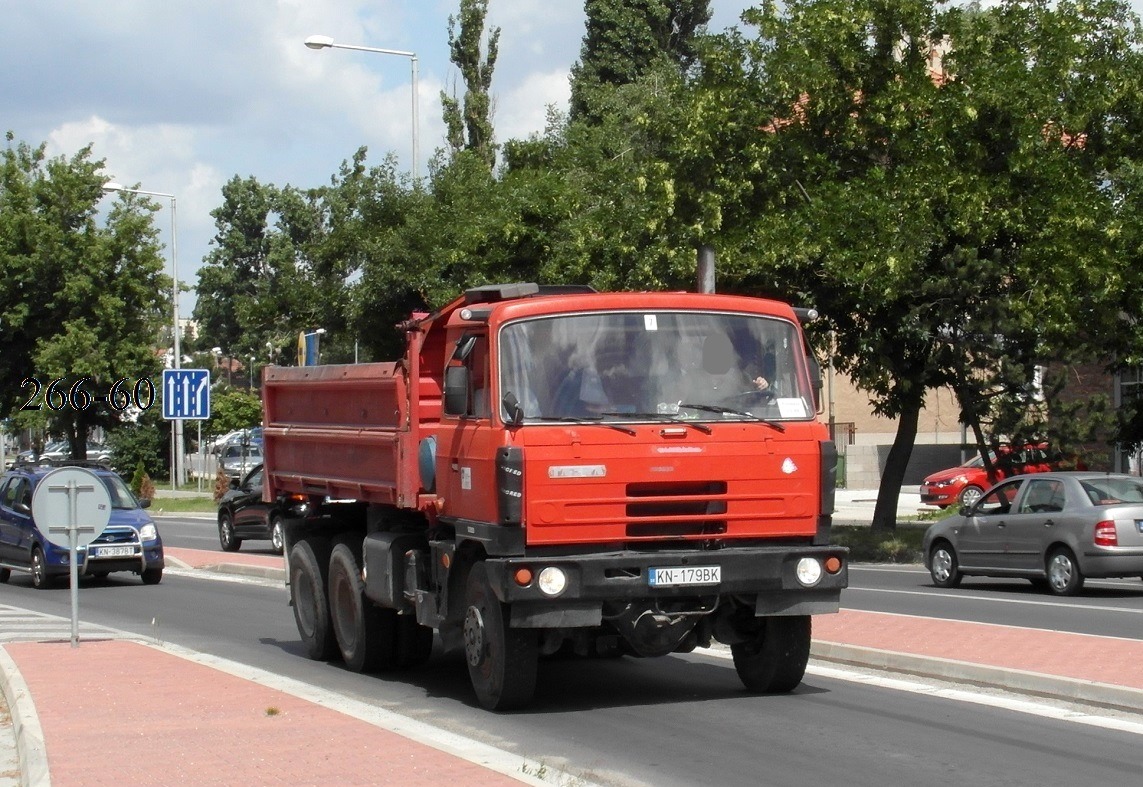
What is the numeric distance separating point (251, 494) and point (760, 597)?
2117cm

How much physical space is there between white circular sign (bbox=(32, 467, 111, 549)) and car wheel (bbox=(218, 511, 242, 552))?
54.6 ft

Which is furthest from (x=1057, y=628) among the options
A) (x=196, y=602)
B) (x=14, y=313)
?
(x=14, y=313)

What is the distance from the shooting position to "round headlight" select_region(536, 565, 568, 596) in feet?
31.6

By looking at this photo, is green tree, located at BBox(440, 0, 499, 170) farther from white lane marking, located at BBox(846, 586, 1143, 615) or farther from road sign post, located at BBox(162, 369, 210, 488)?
white lane marking, located at BBox(846, 586, 1143, 615)

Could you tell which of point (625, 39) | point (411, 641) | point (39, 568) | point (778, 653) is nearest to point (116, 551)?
point (39, 568)

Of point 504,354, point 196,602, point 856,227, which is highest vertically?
Answer: point 856,227

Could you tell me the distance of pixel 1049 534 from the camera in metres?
19.6

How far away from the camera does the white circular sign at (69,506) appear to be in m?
13.8

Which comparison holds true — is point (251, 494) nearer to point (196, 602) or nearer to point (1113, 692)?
point (196, 602)

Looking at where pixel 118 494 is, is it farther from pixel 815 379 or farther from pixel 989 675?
pixel 989 675

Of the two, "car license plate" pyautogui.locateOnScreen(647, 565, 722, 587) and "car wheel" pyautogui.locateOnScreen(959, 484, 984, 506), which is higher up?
"car license plate" pyautogui.locateOnScreen(647, 565, 722, 587)

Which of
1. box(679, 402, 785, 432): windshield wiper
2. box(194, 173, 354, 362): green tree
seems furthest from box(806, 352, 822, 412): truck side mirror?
box(194, 173, 354, 362): green tree

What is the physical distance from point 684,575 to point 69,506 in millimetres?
6551

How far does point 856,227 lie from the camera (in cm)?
2511
